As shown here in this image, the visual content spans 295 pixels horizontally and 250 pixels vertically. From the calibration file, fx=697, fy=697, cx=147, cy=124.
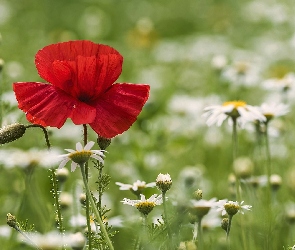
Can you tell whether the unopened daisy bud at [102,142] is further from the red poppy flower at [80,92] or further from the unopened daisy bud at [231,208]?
the unopened daisy bud at [231,208]

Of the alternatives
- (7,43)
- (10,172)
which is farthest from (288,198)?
(7,43)

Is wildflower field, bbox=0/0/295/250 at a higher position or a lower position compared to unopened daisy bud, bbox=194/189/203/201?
higher

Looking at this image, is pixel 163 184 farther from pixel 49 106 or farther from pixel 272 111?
pixel 272 111

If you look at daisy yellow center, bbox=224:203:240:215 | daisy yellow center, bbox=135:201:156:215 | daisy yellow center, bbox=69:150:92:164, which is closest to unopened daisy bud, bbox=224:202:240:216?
daisy yellow center, bbox=224:203:240:215

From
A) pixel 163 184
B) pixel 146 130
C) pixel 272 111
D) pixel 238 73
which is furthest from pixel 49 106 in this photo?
pixel 238 73

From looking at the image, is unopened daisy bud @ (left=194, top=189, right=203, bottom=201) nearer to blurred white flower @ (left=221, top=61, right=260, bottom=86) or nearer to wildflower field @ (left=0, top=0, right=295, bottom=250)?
wildflower field @ (left=0, top=0, right=295, bottom=250)

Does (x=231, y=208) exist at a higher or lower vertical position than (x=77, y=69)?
lower

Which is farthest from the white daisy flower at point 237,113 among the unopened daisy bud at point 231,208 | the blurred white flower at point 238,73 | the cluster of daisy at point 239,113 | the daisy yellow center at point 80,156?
the blurred white flower at point 238,73

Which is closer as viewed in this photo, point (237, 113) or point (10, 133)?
point (10, 133)
